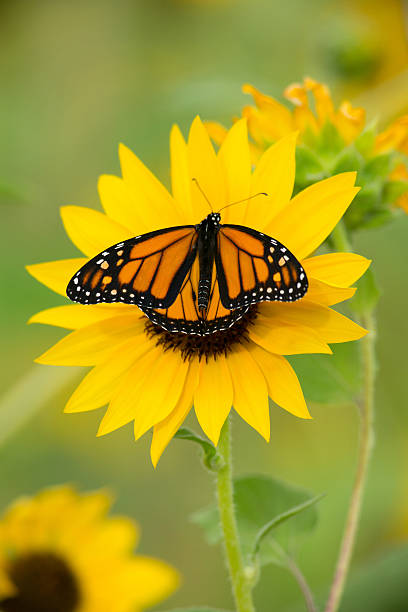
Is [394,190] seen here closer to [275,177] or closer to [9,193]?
[275,177]

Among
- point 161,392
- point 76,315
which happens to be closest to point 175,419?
point 161,392

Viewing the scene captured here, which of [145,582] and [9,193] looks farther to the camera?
[145,582]

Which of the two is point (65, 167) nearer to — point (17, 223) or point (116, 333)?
point (17, 223)

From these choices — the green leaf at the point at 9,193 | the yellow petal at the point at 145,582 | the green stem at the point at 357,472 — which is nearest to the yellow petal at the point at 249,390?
the green stem at the point at 357,472

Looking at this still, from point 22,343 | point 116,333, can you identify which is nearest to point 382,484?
point 22,343

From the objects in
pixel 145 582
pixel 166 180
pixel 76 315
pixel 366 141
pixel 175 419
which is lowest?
pixel 145 582

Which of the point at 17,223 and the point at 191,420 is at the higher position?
the point at 17,223

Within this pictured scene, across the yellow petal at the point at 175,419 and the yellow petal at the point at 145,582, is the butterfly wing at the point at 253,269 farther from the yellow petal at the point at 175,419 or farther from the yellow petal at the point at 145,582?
the yellow petal at the point at 145,582
